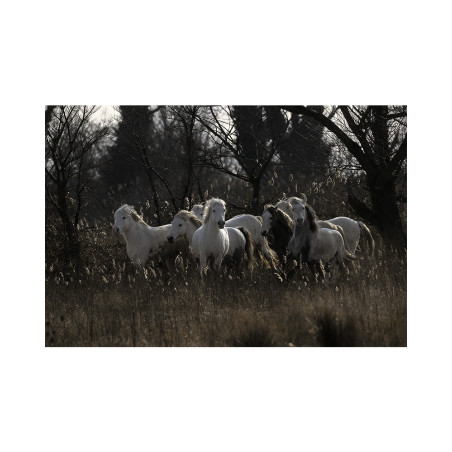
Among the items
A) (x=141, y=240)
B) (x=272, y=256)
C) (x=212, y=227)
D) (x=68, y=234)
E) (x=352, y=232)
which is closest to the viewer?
(x=212, y=227)

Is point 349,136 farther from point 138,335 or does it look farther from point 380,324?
point 138,335

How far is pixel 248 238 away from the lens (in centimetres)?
1233

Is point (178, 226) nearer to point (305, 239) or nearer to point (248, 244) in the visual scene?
point (248, 244)

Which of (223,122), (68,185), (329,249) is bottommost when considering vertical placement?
(329,249)

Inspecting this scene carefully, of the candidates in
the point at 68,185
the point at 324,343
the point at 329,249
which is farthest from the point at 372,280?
the point at 68,185

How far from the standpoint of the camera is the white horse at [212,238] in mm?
11062

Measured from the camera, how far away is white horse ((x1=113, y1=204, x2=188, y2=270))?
40.6 feet

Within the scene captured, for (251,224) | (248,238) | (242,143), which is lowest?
(248,238)

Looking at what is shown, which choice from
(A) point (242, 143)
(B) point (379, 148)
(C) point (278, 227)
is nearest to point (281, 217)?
(C) point (278, 227)

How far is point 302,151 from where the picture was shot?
12695 mm

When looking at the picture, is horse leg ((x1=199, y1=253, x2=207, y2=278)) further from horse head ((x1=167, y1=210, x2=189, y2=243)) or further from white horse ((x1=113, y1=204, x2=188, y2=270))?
white horse ((x1=113, y1=204, x2=188, y2=270))

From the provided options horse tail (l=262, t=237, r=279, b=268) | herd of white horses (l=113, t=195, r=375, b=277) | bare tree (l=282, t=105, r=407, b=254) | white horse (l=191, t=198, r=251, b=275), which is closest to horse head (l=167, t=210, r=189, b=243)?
herd of white horses (l=113, t=195, r=375, b=277)

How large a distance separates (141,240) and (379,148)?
13.9 ft

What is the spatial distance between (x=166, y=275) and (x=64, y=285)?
6.24ft
